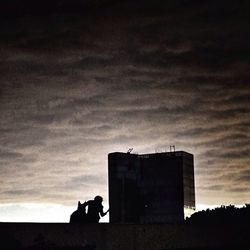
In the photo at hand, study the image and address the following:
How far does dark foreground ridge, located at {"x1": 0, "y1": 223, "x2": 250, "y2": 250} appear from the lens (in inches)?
249

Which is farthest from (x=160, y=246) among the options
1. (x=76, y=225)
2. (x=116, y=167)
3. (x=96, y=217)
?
(x=116, y=167)

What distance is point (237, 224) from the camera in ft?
33.5

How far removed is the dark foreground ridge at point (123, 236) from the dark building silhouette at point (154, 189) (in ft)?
231

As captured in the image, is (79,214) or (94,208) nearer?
(79,214)

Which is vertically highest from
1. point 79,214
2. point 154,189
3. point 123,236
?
point 154,189

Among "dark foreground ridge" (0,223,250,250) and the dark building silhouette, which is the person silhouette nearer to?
"dark foreground ridge" (0,223,250,250)

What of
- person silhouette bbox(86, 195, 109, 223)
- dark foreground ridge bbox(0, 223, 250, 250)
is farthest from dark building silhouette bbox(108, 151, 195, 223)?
dark foreground ridge bbox(0, 223, 250, 250)

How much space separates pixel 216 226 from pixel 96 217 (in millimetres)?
3676

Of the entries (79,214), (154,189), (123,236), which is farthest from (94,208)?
(154,189)

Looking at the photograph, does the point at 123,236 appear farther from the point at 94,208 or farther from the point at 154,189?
the point at 154,189

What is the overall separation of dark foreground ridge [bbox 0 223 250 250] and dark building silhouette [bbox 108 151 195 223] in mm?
70302

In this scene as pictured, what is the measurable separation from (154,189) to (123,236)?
78816mm

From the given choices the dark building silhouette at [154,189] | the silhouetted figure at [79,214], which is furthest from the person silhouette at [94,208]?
the dark building silhouette at [154,189]

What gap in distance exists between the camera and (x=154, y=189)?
8588cm
